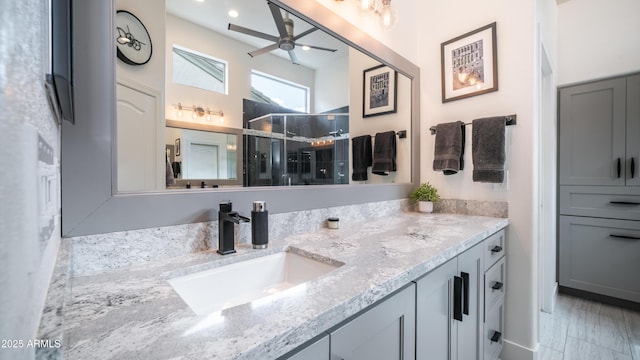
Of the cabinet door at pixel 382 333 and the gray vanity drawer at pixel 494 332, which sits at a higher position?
the cabinet door at pixel 382 333

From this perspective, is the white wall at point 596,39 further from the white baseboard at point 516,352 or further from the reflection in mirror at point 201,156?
the reflection in mirror at point 201,156

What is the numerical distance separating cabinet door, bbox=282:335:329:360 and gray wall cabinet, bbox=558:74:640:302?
2.80 meters

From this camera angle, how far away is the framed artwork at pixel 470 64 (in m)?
1.71

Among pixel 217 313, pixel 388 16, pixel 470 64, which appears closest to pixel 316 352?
pixel 217 313

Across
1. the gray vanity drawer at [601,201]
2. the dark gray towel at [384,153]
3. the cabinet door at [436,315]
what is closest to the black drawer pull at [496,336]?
the cabinet door at [436,315]

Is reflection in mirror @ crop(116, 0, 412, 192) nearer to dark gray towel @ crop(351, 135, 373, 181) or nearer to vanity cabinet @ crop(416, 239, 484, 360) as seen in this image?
dark gray towel @ crop(351, 135, 373, 181)

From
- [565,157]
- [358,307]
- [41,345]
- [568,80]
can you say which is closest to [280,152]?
[358,307]

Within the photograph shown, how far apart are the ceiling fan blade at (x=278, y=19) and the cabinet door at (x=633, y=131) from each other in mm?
2709

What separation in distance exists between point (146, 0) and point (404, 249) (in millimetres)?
1196

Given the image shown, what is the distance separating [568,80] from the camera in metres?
2.35

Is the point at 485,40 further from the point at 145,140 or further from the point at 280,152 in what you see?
the point at 145,140

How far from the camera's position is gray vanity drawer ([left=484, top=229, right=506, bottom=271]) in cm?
132

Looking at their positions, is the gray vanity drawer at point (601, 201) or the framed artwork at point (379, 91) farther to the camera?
the gray vanity drawer at point (601, 201)

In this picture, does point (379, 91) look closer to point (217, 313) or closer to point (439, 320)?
point (439, 320)
